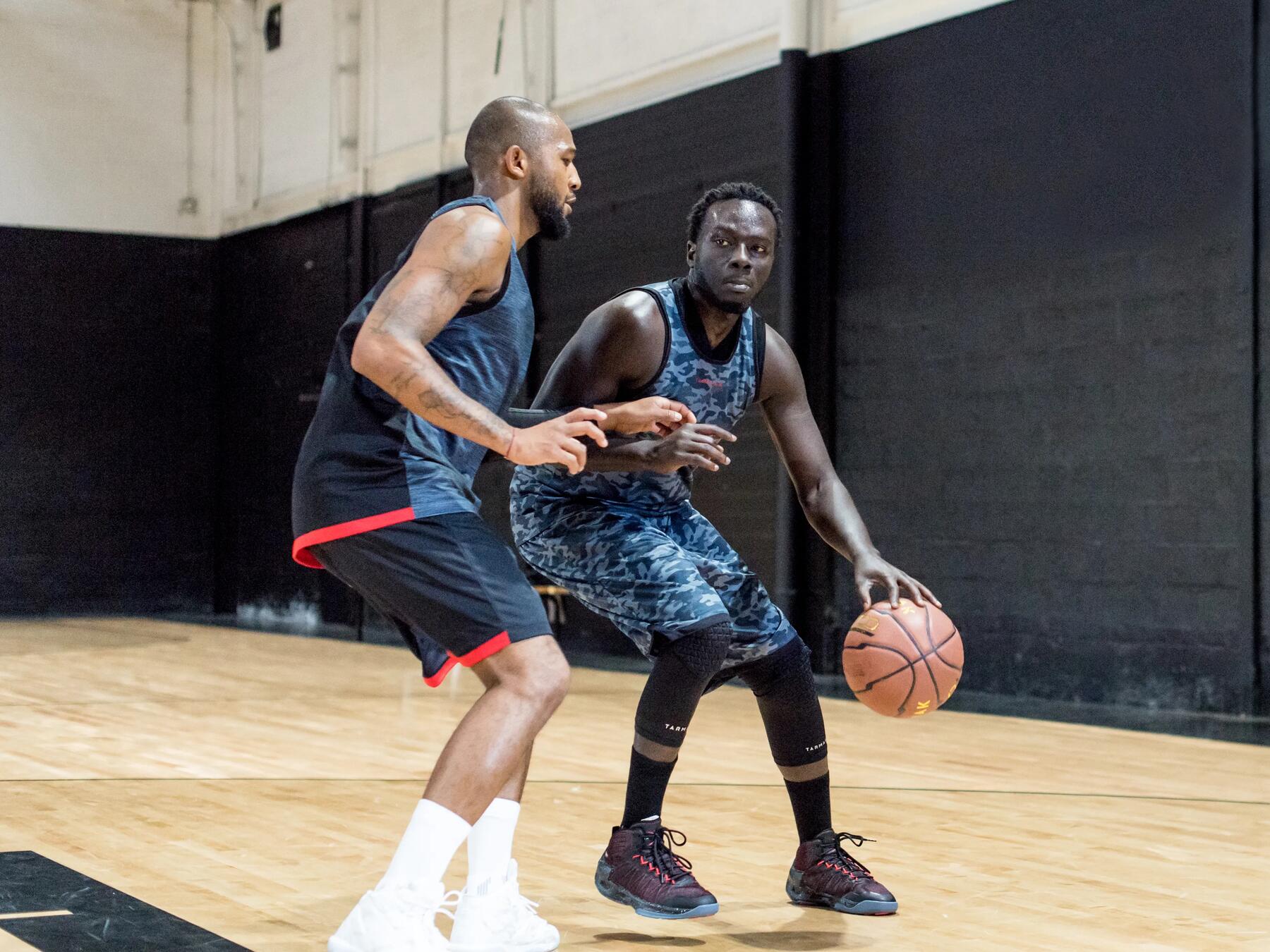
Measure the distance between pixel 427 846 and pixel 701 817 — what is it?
2046 mm

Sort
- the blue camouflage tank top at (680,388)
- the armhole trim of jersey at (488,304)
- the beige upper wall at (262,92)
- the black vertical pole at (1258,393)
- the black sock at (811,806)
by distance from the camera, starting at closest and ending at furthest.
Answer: the armhole trim of jersey at (488,304)
the black sock at (811,806)
the blue camouflage tank top at (680,388)
the black vertical pole at (1258,393)
the beige upper wall at (262,92)

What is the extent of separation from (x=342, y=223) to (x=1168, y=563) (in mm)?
8461

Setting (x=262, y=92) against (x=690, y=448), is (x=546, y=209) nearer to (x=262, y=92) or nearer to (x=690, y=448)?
(x=690, y=448)

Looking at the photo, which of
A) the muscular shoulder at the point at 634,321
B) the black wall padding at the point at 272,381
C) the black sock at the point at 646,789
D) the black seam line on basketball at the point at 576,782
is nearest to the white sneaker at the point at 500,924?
the black sock at the point at 646,789

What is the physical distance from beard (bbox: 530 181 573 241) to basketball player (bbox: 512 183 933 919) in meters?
0.46

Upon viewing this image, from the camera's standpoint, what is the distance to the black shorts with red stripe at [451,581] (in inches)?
109

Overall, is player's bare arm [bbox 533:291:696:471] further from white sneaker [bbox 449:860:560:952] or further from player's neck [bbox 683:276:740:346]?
white sneaker [bbox 449:860:560:952]

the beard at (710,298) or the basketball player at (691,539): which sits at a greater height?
the beard at (710,298)

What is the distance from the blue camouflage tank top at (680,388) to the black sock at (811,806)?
26.2 inches

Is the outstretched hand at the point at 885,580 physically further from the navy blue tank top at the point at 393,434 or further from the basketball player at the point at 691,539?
the navy blue tank top at the point at 393,434

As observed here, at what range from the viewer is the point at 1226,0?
7.46 m

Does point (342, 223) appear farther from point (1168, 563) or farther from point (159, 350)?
point (1168, 563)

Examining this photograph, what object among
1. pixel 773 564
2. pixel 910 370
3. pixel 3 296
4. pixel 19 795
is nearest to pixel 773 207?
pixel 19 795

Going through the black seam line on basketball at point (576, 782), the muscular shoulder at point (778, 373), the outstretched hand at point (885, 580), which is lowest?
the black seam line on basketball at point (576, 782)
